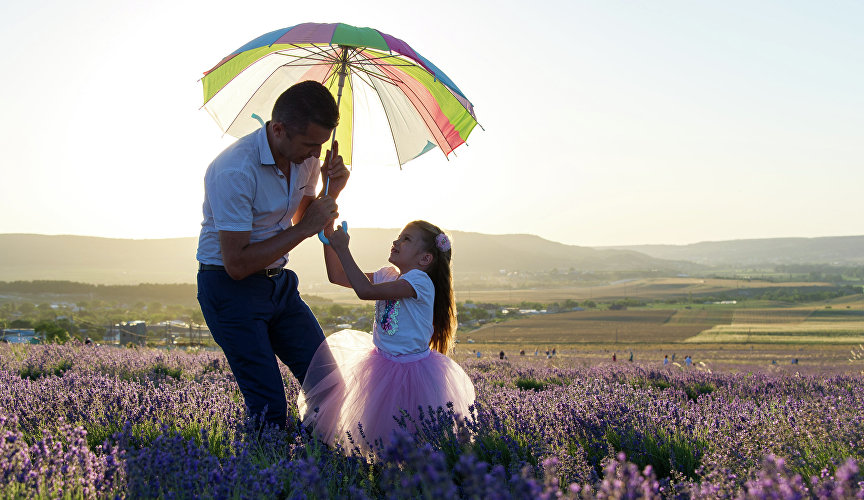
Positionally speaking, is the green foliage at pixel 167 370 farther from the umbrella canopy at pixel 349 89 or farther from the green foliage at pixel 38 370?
the umbrella canopy at pixel 349 89

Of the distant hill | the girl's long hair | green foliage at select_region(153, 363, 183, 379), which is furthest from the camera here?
the distant hill

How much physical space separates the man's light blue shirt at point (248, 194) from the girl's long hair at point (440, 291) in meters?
0.88

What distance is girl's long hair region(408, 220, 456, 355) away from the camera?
396cm

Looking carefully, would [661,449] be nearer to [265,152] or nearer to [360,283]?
[360,283]

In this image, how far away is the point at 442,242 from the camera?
3.90m

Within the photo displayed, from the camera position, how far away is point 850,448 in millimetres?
2730

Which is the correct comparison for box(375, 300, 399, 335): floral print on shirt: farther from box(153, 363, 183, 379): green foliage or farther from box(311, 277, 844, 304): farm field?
box(311, 277, 844, 304): farm field

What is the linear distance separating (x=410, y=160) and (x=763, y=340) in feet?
199

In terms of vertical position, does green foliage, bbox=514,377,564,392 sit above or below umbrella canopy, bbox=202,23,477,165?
below

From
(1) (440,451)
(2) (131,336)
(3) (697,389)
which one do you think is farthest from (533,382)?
(2) (131,336)

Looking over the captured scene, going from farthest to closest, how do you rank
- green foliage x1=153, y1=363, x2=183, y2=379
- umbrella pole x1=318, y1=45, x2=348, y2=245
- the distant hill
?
the distant hill < green foliage x1=153, y1=363, x2=183, y2=379 < umbrella pole x1=318, y1=45, x2=348, y2=245

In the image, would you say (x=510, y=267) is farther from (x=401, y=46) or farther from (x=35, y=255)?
(x=401, y=46)

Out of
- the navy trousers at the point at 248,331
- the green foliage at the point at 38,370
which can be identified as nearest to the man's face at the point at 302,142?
the navy trousers at the point at 248,331

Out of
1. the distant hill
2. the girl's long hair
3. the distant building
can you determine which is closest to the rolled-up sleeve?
the girl's long hair
